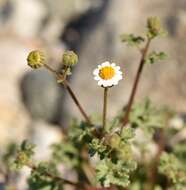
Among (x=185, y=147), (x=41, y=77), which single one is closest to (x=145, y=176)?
(x=185, y=147)

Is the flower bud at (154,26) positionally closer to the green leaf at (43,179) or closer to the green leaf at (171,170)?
the green leaf at (171,170)

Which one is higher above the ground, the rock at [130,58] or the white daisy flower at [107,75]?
the rock at [130,58]

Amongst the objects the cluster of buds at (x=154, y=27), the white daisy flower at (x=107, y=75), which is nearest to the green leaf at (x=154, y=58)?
the cluster of buds at (x=154, y=27)

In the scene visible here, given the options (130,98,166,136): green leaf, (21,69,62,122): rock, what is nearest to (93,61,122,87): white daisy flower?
(130,98,166,136): green leaf

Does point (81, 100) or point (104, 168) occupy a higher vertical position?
point (81, 100)

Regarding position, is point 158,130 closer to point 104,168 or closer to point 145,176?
point 145,176

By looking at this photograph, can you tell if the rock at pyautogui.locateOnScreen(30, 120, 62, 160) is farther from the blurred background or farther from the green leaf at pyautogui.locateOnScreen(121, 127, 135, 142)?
the green leaf at pyautogui.locateOnScreen(121, 127, 135, 142)
